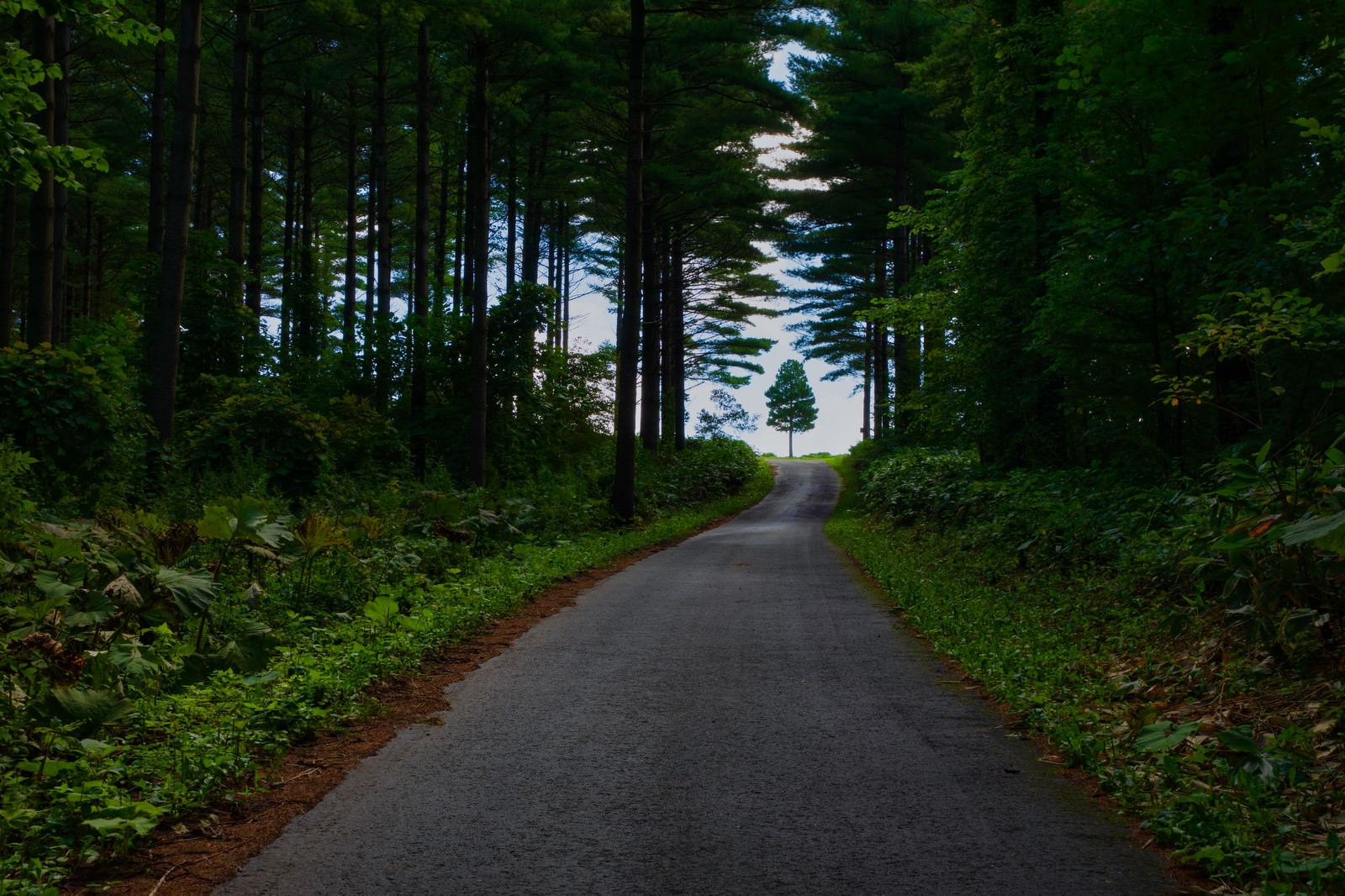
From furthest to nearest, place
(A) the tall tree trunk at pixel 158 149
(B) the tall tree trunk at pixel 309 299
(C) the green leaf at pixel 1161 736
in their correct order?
1. (B) the tall tree trunk at pixel 309 299
2. (A) the tall tree trunk at pixel 158 149
3. (C) the green leaf at pixel 1161 736

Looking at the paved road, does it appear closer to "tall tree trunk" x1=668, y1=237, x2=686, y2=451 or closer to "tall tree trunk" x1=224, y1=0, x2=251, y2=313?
"tall tree trunk" x1=224, y1=0, x2=251, y2=313

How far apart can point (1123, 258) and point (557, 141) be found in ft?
69.4

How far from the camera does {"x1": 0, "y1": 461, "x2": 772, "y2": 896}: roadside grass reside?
354 cm

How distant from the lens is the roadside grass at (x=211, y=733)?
354 centimetres

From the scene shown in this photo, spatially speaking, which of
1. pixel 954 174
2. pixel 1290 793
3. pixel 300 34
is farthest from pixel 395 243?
pixel 1290 793

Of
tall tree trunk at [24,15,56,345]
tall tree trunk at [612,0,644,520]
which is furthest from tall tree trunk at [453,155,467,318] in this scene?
tall tree trunk at [24,15,56,345]

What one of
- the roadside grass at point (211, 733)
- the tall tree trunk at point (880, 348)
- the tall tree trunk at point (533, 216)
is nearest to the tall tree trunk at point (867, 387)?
the tall tree trunk at point (880, 348)

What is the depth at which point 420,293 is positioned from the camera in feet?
71.4

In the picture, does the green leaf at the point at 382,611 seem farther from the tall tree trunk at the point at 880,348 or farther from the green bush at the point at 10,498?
the tall tree trunk at the point at 880,348

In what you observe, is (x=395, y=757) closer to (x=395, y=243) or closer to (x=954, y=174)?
(x=954, y=174)

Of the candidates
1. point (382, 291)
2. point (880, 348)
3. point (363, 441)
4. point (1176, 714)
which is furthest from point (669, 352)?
point (1176, 714)

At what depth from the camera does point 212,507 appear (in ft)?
22.6

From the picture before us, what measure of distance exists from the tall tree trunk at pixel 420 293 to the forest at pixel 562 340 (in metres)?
0.12

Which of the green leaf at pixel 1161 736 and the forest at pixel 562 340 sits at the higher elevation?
the forest at pixel 562 340
